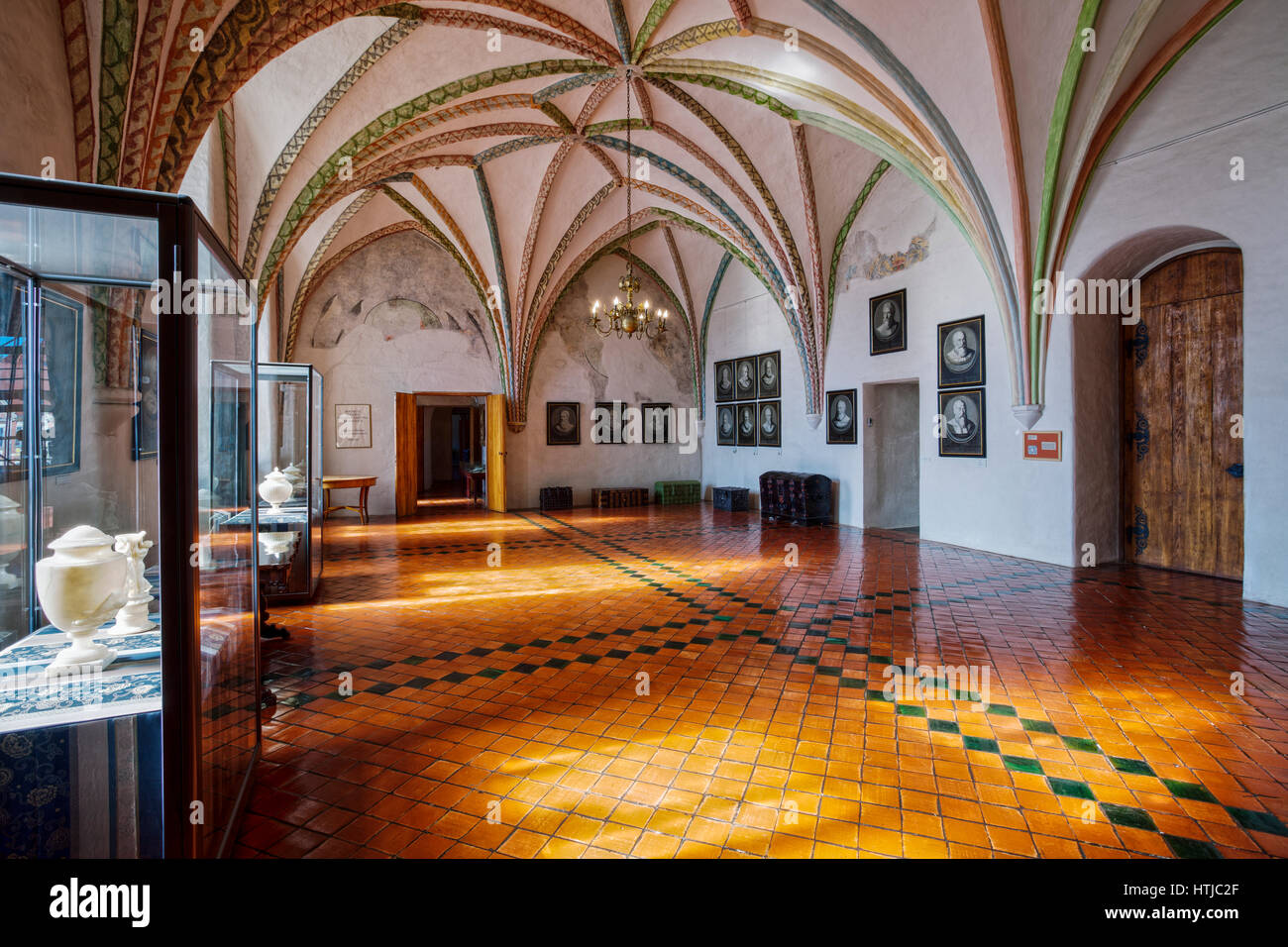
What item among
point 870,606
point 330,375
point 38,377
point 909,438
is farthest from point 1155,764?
point 330,375

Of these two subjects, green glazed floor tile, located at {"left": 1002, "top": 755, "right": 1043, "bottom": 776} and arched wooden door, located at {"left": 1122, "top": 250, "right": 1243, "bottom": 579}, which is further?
arched wooden door, located at {"left": 1122, "top": 250, "right": 1243, "bottom": 579}

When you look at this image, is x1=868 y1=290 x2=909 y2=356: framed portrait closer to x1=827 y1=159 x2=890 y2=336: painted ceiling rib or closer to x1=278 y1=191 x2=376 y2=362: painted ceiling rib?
x1=827 y1=159 x2=890 y2=336: painted ceiling rib

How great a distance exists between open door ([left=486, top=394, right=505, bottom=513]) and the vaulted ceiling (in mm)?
3800

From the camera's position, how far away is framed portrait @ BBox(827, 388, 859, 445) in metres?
11.1

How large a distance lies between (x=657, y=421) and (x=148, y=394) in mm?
14202

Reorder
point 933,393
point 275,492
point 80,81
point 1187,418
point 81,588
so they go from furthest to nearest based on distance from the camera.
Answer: point 933,393 < point 1187,418 < point 275,492 < point 80,81 < point 81,588

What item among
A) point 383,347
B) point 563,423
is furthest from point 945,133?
point 383,347

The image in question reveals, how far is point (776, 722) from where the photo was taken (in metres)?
3.46

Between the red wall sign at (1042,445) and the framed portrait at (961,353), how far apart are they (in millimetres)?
1086

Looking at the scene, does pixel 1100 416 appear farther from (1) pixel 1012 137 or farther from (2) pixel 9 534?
(2) pixel 9 534

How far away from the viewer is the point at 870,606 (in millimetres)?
5875

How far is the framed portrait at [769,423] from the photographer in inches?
525

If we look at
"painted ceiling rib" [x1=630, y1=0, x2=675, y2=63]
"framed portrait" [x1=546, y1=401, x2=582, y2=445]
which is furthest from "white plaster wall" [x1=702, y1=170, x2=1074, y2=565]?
"framed portrait" [x1=546, y1=401, x2=582, y2=445]
